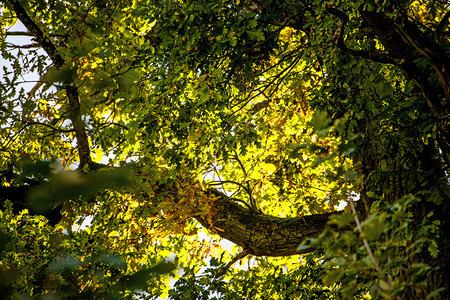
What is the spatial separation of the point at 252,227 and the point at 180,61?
245 cm

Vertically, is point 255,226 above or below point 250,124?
below

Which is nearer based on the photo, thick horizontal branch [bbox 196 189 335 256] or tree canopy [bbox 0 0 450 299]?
tree canopy [bbox 0 0 450 299]

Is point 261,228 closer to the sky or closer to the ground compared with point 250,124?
closer to the ground

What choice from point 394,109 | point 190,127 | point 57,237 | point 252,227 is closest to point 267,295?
point 252,227

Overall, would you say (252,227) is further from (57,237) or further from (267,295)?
(57,237)

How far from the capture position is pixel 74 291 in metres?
1.19

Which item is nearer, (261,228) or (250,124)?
(250,124)

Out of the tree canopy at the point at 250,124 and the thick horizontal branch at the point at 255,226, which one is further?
the thick horizontal branch at the point at 255,226

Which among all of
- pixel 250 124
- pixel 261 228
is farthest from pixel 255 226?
pixel 250 124

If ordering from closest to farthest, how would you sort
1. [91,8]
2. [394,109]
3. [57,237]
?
1. [57,237]
2. [394,109]
3. [91,8]

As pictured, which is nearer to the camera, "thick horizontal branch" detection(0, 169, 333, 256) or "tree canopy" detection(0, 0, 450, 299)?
"tree canopy" detection(0, 0, 450, 299)

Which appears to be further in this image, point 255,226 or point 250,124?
point 255,226

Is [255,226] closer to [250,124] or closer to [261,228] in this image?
[261,228]

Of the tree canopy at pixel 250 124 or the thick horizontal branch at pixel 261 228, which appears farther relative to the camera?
the thick horizontal branch at pixel 261 228
